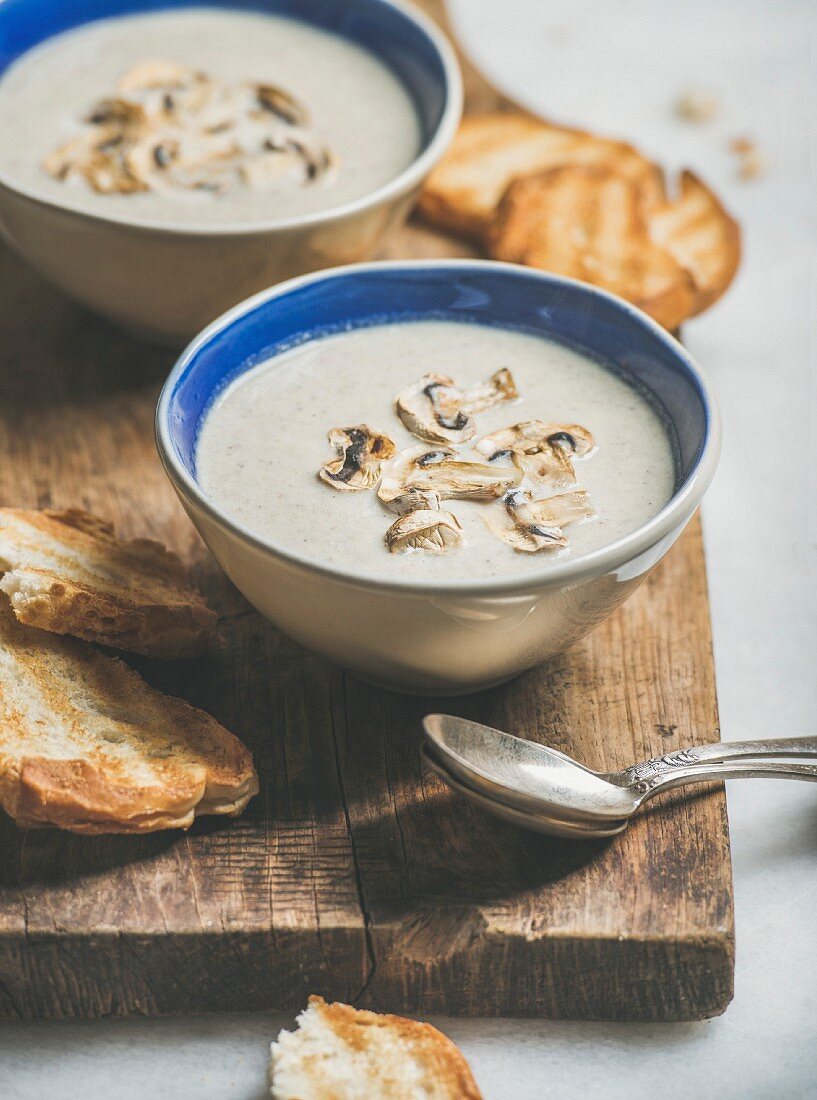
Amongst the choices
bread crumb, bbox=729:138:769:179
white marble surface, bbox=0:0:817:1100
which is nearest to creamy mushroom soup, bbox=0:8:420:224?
white marble surface, bbox=0:0:817:1100

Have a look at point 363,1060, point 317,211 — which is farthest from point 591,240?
point 363,1060

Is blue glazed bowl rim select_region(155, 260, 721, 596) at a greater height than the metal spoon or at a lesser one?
greater

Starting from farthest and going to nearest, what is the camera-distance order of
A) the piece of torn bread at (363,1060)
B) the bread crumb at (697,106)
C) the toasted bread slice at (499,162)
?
the bread crumb at (697,106), the toasted bread slice at (499,162), the piece of torn bread at (363,1060)

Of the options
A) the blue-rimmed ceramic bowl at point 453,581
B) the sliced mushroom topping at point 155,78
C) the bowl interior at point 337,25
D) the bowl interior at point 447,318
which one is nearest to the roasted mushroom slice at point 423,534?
the blue-rimmed ceramic bowl at point 453,581

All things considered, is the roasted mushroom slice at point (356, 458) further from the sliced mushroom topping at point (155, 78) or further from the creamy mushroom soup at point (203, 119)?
the sliced mushroom topping at point (155, 78)

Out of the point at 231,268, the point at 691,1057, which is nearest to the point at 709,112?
the point at 231,268

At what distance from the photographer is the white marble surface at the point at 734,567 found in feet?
5.99

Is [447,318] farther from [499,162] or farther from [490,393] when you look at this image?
[499,162]

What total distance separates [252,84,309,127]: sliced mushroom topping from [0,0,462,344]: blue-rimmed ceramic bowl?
260 mm

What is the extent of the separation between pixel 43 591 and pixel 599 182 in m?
1.66

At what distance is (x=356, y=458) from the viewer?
202cm

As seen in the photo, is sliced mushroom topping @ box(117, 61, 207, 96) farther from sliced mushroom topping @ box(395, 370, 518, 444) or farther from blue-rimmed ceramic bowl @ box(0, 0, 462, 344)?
sliced mushroom topping @ box(395, 370, 518, 444)

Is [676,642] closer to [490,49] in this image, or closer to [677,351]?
[677,351]

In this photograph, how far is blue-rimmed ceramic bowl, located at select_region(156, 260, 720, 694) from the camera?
1773mm
